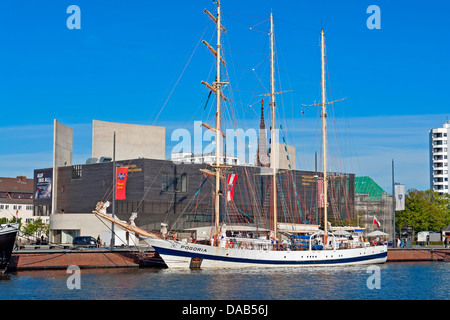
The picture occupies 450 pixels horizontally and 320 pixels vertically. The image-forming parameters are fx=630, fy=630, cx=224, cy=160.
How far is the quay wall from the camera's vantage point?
62.6 metres

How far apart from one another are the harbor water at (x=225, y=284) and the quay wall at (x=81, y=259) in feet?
7.09

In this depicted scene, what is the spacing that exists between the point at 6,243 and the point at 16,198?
11915 centimetres

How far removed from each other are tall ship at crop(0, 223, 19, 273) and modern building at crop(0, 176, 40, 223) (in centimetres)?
10404

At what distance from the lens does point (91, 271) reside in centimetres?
6153

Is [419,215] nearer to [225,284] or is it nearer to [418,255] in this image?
[418,255]

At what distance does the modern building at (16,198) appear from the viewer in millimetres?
162750

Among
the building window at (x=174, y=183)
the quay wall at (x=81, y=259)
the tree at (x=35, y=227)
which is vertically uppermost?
the building window at (x=174, y=183)

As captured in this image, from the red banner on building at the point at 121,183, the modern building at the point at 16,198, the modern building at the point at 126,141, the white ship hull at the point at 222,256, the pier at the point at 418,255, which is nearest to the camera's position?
the white ship hull at the point at 222,256

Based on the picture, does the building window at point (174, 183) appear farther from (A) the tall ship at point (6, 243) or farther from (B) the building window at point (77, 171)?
(A) the tall ship at point (6, 243)

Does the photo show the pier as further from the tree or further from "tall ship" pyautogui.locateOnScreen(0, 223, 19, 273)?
the tree

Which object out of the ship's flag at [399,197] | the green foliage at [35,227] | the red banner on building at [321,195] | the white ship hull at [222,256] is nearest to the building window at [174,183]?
the red banner on building at [321,195]

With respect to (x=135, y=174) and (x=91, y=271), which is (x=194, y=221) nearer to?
(x=135, y=174)

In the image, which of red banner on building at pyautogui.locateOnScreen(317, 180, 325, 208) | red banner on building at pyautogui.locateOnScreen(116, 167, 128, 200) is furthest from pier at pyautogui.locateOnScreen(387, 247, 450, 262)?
red banner on building at pyautogui.locateOnScreen(116, 167, 128, 200)

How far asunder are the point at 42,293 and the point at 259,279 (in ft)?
61.5
